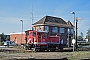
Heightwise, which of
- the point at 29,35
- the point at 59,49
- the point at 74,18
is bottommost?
the point at 59,49

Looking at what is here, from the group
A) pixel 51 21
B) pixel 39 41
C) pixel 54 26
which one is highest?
pixel 51 21

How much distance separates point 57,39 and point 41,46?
385cm

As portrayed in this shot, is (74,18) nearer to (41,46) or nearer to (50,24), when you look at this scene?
(41,46)

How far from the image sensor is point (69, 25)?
204 feet

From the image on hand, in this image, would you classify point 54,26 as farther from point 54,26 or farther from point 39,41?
point 39,41

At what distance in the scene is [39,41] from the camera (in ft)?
92.4

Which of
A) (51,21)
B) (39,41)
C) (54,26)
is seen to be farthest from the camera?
(51,21)

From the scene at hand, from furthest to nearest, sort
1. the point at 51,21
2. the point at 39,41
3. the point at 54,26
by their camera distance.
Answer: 1. the point at 51,21
2. the point at 54,26
3. the point at 39,41

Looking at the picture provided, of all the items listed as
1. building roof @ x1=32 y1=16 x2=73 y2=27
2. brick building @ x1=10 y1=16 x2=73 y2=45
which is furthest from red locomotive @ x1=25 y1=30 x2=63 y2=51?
building roof @ x1=32 y1=16 x2=73 y2=27

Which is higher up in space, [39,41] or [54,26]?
[54,26]

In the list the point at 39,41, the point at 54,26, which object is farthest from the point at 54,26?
the point at 39,41

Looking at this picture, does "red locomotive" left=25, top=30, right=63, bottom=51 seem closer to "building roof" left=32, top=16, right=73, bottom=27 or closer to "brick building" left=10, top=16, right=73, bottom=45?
"brick building" left=10, top=16, right=73, bottom=45

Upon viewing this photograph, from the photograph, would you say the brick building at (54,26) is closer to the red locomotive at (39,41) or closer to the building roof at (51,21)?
the building roof at (51,21)

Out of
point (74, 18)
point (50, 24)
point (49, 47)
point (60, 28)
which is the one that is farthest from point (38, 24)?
point (49, 47)
